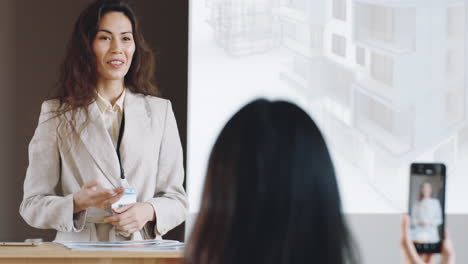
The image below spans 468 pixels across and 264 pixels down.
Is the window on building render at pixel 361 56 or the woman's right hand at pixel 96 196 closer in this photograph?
the woman's right hand at pixel 96 196

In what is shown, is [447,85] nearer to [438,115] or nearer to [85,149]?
[438,115]

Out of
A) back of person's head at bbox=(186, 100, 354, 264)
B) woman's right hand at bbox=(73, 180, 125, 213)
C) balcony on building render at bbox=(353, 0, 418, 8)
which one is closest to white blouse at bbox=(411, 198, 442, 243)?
back of person's head at bbox=(186, 100, 354, 264)

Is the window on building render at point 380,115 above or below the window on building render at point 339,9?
below

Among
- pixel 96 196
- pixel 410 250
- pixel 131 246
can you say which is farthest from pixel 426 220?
pixel 96 196

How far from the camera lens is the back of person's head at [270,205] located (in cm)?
118

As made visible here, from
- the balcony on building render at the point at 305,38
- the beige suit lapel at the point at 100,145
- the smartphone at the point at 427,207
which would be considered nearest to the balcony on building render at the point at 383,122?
the balcony on building render at the point at 305,38

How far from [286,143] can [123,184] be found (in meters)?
1.89

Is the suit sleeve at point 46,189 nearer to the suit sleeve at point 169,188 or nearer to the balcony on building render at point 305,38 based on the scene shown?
the suit sleeve at point 169,188

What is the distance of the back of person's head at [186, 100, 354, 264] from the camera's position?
1.18 metres

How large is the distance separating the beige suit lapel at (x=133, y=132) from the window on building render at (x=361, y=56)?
1.90 metres

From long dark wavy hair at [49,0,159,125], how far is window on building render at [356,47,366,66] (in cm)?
179

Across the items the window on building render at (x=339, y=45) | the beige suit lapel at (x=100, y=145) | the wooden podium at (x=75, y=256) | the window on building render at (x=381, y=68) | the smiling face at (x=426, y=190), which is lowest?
the wooden podium at (x=75, y=256)

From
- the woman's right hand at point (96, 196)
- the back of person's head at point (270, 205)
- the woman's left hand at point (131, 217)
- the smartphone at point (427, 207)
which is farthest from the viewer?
the woman's left hand at point (131, 217)

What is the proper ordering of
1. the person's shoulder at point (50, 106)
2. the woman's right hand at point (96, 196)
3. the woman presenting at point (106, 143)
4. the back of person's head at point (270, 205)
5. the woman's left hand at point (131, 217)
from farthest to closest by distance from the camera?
the person's shoulder at point (50, 106)
the woman presenting at point (106, 143)
the woman's left hand at point (131, 217)
the woman's right hand at point (96, 196)
the back of person's head at point (270, 205)
